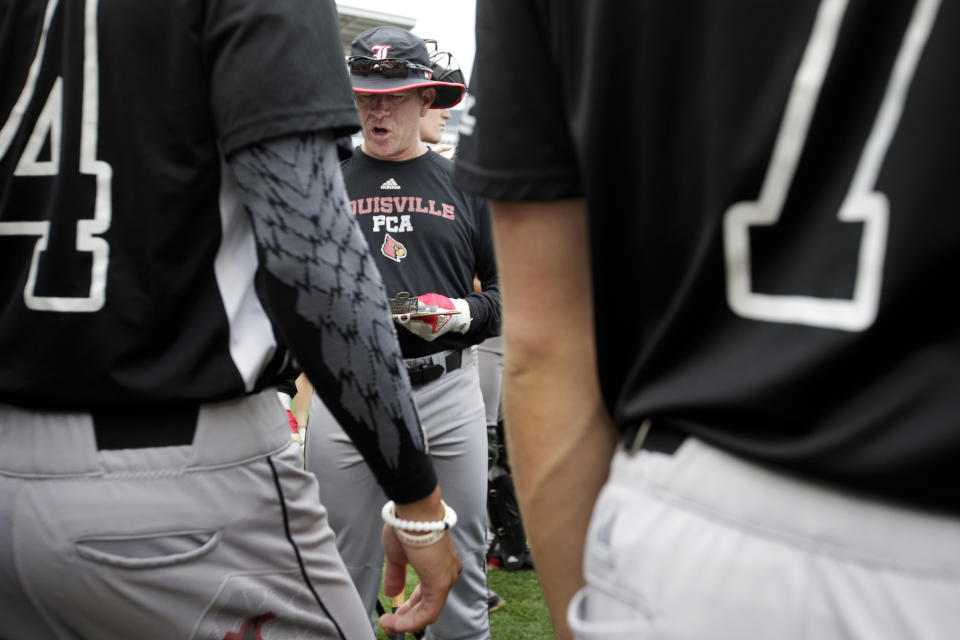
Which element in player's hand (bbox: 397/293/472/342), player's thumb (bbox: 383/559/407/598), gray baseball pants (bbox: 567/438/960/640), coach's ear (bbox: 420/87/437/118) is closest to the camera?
gray baseball pants (bbox: 567/438/960/640)

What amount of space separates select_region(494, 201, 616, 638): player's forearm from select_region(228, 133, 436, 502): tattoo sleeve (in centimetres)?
39

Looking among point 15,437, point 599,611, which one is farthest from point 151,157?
point 599,611

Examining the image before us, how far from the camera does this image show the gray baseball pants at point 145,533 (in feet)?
4.45

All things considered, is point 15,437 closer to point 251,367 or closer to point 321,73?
point 251,367

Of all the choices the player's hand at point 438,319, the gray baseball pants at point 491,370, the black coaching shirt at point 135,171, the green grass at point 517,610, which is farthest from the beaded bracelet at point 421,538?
the gray baseball pants at point 491,370

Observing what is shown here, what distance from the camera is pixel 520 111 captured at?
104 centimetres

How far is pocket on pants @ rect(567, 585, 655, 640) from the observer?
2.74 ft

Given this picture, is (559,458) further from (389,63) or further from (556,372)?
(389,63)

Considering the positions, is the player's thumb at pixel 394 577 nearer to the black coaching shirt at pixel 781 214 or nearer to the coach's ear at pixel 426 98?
the black coaching shirt at pixel 781 214

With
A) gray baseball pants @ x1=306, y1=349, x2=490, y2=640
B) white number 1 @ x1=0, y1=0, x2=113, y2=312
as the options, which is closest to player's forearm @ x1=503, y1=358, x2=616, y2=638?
white number 1 @ x1=0, y1=0, x2=113, y2=312

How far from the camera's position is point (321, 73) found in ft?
4.52

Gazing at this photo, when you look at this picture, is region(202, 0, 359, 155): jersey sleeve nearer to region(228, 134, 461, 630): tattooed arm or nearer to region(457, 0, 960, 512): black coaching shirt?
region(228, 134, 461, 630): tattooed arm

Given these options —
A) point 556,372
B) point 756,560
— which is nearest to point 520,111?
point 556,372

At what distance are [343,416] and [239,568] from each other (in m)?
0.32
